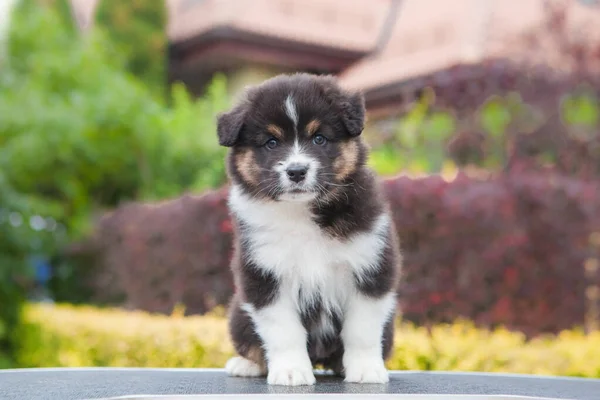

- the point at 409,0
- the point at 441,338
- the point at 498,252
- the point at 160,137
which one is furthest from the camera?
the point at 409,0

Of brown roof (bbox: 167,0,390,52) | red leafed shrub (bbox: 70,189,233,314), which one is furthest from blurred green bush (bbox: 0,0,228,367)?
brown roof (bbox: 167,0,390,52)

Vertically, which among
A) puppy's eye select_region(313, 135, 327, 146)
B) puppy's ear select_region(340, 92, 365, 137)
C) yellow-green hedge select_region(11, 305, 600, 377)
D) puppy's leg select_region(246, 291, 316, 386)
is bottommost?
yellow-green hedge select_region(11, 305, 600, 377)

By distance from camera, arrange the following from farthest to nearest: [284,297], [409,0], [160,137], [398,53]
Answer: [409,0]
[398,53]
[160,137]
[284,297]

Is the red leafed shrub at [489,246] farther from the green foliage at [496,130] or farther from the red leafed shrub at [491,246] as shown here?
the green foliage at [496,130]

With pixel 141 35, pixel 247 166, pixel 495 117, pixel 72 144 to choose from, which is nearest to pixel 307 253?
pixel 247 166

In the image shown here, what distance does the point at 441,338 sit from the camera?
6309mm

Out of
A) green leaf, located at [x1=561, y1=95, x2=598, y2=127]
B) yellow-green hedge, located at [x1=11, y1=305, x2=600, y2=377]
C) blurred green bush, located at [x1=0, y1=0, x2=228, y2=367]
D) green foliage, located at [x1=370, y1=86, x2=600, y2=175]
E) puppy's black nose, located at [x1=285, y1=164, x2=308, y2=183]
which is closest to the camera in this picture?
puppy's black nose, located at [x1=285, y1=164, x2=308, y2=183]

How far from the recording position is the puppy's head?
3469 millimetres

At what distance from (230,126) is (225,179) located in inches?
289

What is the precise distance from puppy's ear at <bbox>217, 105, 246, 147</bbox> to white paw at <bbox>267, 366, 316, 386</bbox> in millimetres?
1081

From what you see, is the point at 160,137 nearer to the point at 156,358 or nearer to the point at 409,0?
the point at 156,358

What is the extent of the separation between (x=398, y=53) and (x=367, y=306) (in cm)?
1177

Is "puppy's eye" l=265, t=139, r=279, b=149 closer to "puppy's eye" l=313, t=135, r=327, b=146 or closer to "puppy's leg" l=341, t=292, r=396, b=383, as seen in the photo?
"puppy's eye" l=313, t=135, r=327, b=146

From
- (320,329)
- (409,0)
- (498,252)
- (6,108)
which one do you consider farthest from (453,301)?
(409,0)
